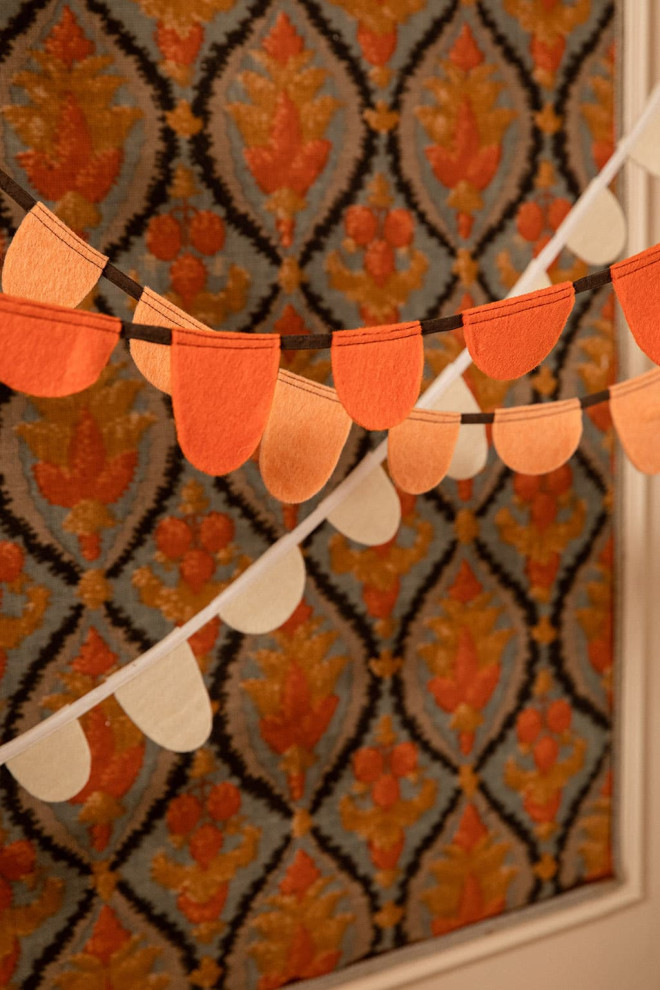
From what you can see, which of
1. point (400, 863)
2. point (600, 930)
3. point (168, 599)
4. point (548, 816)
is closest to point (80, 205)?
point (168, 599)

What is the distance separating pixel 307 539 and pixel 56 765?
0.44m

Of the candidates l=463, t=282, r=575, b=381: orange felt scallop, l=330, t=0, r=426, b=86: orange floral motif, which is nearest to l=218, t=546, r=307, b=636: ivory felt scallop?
l=463, t=282, r=575, b=381: orange felt scallop

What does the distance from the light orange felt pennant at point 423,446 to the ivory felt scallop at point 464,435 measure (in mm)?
125

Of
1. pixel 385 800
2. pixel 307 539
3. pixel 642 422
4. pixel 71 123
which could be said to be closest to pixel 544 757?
pixel 385 800

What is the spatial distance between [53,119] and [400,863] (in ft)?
3.79

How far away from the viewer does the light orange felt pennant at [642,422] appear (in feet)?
2.93

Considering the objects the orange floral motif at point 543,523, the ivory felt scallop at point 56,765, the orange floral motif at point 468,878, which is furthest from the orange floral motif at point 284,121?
the orange floral motif at point 468,878

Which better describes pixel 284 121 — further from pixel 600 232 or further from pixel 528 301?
pixel 528 301

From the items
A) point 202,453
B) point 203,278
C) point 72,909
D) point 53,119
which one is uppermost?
point 53,119

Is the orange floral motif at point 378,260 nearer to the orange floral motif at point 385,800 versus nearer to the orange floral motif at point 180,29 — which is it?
the orange floral motif at point 180,29

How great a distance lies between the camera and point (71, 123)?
0.99 m

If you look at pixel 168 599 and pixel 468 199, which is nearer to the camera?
pixel 168 599

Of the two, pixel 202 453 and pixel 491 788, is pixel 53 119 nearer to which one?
pixel 202 453

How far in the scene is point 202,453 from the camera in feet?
2.04
